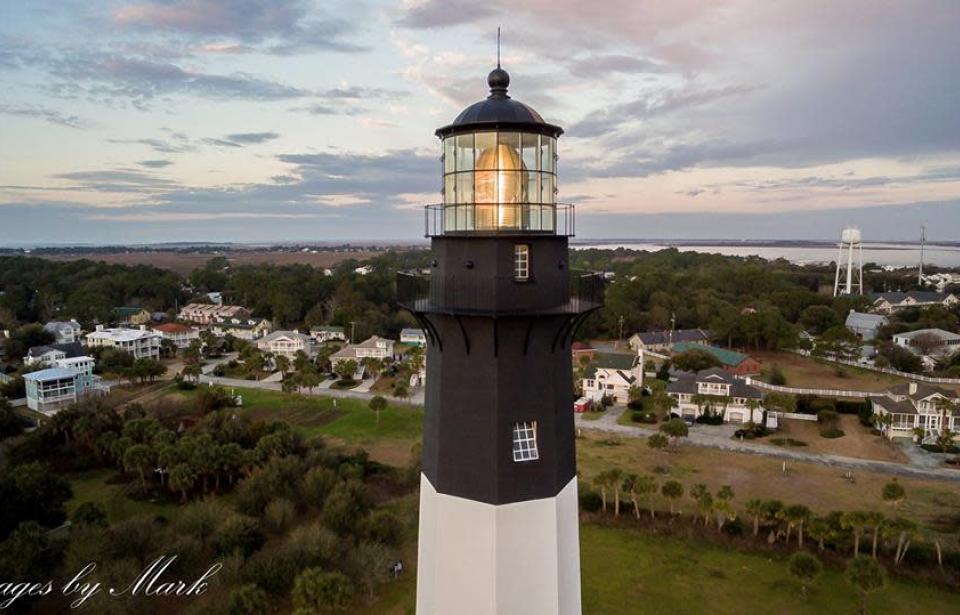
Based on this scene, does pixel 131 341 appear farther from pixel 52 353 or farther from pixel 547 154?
pixel 547 154

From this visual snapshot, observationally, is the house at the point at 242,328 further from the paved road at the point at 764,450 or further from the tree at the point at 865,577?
the tree at the point at 865,577

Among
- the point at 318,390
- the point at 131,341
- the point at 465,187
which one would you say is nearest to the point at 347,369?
the point at 318,390

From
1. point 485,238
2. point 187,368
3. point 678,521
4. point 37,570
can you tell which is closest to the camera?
point 485,238

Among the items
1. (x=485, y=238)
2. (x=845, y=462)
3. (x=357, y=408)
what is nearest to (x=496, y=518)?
(x=485, y=238)

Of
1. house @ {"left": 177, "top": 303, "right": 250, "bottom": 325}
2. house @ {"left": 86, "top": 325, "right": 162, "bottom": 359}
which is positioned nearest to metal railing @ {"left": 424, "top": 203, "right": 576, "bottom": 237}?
house @ {"left": 86, "top": 325, "right": 162, "bottom": 359}

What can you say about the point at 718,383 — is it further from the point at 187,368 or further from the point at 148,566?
the point at 187,368

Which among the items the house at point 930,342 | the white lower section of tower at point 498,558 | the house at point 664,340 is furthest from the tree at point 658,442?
the house at point 930,342
